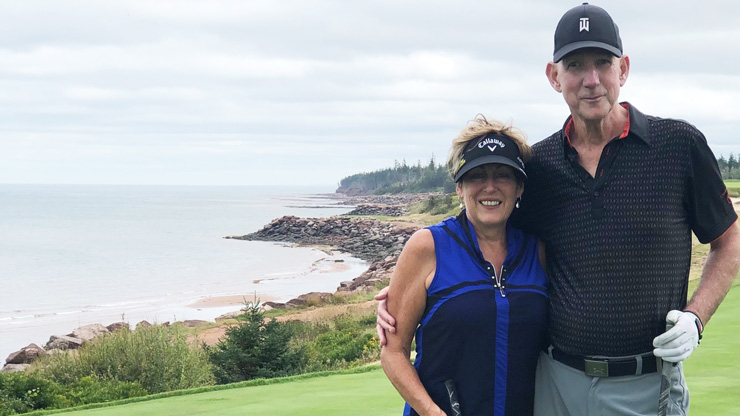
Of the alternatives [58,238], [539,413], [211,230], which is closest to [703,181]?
[539,413]

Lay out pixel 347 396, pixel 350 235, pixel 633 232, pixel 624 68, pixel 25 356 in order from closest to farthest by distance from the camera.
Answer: pixel 633 232, pixel 624 68, pixel 347 396, pixel 25 356, pixel 350 235

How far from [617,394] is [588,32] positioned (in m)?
1.58

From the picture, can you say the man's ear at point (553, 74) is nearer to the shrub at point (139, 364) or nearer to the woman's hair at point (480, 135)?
the woman's hair at point (480, 135)

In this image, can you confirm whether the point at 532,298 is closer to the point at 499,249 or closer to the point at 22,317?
the point at 499,249

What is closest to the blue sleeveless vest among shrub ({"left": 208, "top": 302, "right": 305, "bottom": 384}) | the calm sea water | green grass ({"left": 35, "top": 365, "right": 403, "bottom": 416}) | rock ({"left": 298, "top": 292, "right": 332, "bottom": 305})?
green grass ({"left": 35, "top": 365, "right": 403, "bottom": 416})

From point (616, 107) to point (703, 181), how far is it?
502mm

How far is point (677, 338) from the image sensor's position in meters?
2.98

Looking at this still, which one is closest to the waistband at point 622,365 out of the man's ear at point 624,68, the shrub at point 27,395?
the man's ear at point 624,68

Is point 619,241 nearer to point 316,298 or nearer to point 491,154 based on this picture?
point 491,154

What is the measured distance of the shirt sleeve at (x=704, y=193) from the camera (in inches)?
125

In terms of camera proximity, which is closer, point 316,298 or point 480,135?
point 480,135

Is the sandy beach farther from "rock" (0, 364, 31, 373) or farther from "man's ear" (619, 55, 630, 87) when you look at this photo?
"man's ear" (619, 55, 630, 87)

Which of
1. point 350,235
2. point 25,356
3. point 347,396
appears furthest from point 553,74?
point 350,235

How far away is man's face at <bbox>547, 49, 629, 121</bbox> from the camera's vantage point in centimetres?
325
